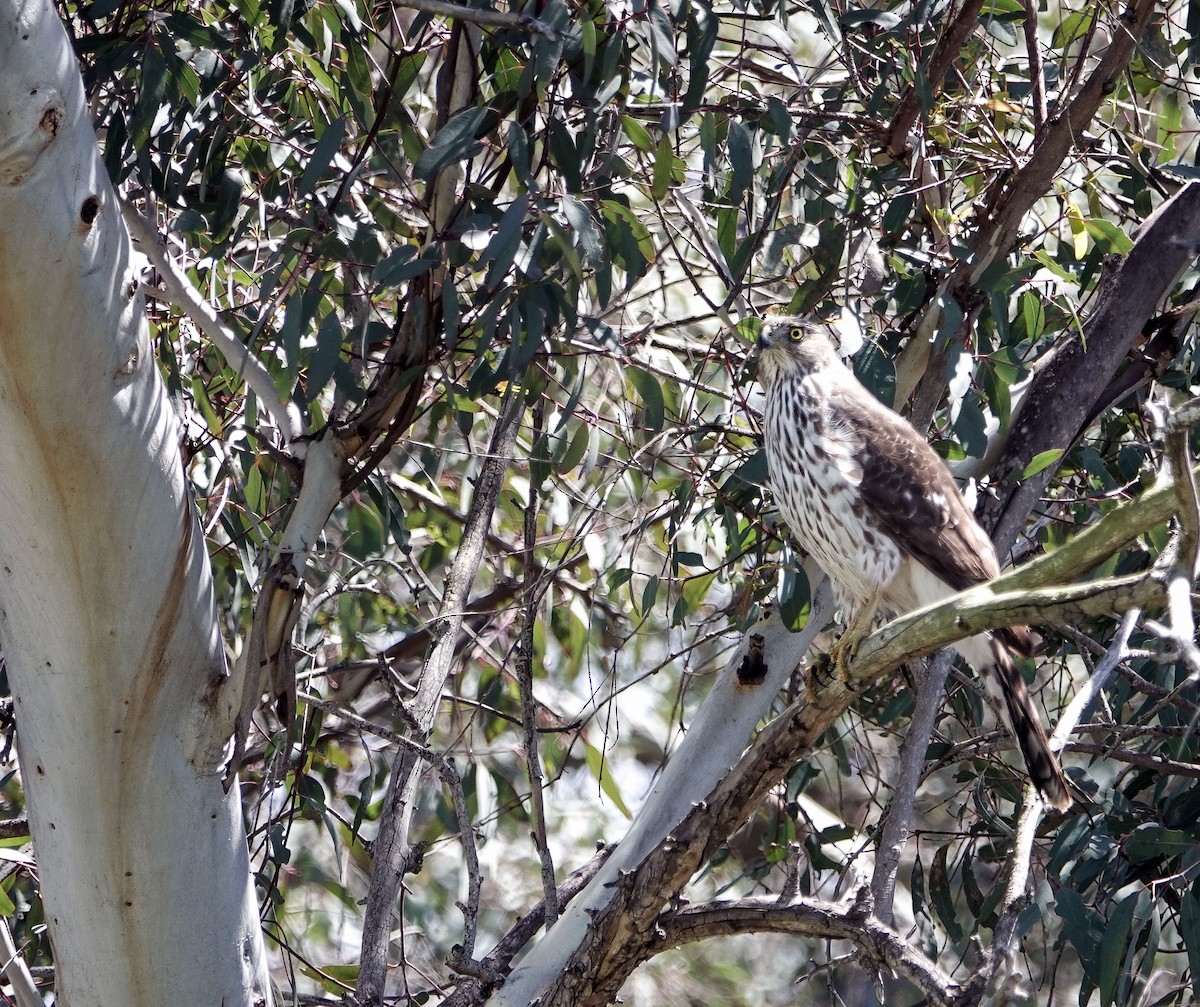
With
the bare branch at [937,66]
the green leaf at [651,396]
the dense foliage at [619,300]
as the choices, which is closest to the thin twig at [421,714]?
the dense foliage at [619,300]

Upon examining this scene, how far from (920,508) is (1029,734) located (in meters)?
0.60

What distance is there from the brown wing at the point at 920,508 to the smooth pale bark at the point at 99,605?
1.58 m

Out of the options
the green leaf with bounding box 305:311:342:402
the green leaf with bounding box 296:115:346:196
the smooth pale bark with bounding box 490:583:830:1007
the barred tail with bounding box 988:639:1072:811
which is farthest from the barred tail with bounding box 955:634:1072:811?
the green leaf with bounding box 296:115:346:196

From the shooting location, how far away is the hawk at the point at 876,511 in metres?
3.22

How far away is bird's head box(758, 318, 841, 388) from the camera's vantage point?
3542mm

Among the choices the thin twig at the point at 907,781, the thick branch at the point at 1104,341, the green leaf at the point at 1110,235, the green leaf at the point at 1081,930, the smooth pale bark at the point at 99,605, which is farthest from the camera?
the thick branch at the point at 1104,341

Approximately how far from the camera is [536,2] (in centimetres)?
285

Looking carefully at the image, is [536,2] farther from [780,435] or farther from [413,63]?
[780,435]

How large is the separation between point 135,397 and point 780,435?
161cm

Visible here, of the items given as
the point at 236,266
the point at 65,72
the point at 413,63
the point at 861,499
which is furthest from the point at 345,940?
the point at 65,72

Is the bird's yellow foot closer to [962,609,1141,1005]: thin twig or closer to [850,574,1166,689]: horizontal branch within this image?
[850,574,1166,689]: horizontal branch

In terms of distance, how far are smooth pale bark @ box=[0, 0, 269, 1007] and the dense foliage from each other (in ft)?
1.20

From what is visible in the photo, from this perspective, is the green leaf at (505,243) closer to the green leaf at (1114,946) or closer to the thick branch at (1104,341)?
the thick branch at (1104,341)

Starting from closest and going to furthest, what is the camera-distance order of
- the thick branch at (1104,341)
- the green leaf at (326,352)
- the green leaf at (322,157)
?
the green leaf at (322,157)
the green leaf at (326,352)
the thick branch at (1104,341)
